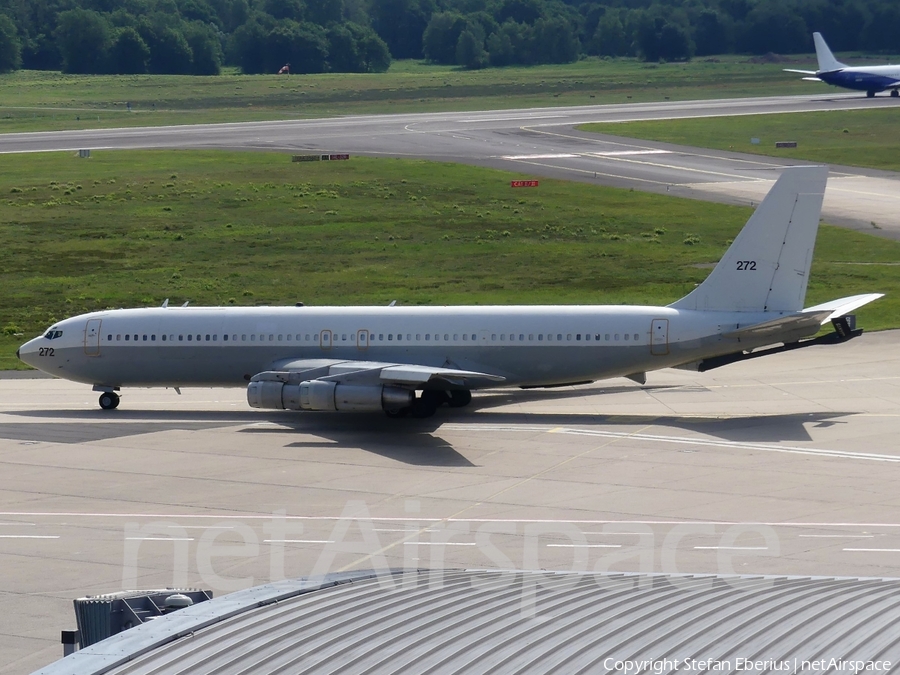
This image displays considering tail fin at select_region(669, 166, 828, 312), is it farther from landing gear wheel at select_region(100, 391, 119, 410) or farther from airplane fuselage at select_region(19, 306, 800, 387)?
landing gear wheel at select_region(100, 391, 119, 410)

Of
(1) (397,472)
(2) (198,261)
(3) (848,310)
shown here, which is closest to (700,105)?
(2) (198,261)

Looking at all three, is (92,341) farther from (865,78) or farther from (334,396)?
(865,78)

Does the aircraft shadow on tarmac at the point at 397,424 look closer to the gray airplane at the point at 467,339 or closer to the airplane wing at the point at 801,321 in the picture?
the gray airplane at the point at 467,339

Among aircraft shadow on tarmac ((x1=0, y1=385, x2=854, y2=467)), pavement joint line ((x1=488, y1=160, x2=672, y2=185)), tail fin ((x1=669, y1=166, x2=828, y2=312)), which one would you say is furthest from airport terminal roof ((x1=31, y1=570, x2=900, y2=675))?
pavement joint line ((x1=488, y1=160, x2=672, y2=185))

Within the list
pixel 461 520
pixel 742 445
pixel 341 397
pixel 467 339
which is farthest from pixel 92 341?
pixel 742 445

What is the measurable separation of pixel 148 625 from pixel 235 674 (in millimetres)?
2013

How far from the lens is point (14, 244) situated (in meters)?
81.2

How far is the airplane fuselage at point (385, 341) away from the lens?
4175cm

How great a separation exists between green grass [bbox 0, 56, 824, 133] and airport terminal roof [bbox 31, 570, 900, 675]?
12975cm

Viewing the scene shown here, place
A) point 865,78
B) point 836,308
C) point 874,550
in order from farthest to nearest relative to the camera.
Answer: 1. point 865,78
2. point 836,308
3. point 874,550

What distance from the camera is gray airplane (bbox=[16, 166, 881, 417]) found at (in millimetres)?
40812

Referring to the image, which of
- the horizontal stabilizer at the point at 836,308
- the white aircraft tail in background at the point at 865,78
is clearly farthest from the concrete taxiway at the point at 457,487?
the white aircraft tail in background at the point at 865,78

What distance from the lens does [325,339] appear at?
44250 mm

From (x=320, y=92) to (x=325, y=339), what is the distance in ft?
445
